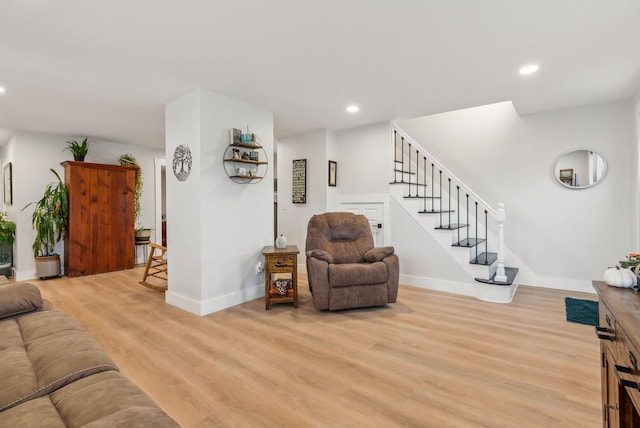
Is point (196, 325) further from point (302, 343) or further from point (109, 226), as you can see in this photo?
point (109, 226)

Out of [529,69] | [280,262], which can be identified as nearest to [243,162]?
[280,262]

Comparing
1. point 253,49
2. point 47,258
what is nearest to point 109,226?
point 47,258

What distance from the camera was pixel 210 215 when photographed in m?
3.36

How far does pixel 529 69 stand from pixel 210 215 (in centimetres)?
337

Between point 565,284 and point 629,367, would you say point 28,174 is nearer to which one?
point 629,367

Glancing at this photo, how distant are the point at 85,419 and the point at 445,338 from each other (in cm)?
250

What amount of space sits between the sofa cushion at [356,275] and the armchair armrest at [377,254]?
0.18 metres

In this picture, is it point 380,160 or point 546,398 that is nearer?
point 546,398

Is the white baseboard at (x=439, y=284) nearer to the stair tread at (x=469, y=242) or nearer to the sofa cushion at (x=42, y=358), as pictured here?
the stair tread at (x=469, y=242)

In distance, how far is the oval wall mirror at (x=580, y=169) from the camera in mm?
3855

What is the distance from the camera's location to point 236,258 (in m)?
3.65

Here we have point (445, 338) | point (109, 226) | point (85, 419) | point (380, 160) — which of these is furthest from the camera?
point (109, 226)

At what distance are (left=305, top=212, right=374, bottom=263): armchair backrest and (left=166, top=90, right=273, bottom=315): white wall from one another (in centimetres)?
69

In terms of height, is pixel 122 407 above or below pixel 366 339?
above
